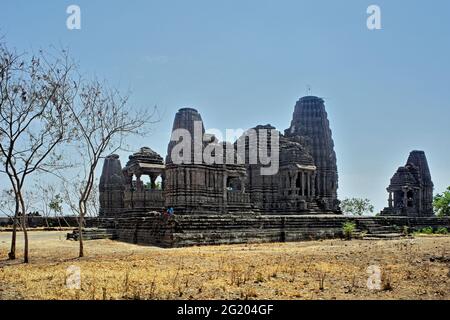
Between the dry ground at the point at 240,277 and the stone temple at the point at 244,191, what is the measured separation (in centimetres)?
720

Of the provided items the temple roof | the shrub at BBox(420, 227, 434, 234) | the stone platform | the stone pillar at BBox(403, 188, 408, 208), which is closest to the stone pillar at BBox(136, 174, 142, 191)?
the temple roof

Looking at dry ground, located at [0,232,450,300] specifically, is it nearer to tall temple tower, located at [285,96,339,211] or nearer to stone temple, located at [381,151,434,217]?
tall temple tower, located at [285,96,339,211]

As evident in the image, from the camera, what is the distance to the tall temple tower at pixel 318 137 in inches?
1948

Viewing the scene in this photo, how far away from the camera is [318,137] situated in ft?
164

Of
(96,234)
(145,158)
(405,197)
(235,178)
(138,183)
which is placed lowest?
(96,234)

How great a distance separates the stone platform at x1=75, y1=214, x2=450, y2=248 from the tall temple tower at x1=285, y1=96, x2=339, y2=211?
725 inches

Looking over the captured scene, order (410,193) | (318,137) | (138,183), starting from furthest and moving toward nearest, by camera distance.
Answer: (410,193) < (318,137) < (138,183)

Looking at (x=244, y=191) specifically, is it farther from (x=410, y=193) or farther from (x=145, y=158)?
(x=410, y=193)

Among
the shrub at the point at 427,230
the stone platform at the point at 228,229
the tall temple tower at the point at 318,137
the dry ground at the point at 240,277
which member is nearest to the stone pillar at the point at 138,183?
A: the stone platform at the point at 228,229

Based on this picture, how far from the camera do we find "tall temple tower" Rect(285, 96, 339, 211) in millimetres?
49469

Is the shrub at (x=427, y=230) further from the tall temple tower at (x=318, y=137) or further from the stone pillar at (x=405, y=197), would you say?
the stone pillar at (x=405, y=197)

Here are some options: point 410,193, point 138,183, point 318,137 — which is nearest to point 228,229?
point 138,183

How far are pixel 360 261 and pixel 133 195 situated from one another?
89.5ft

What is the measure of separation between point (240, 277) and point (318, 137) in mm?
41034
